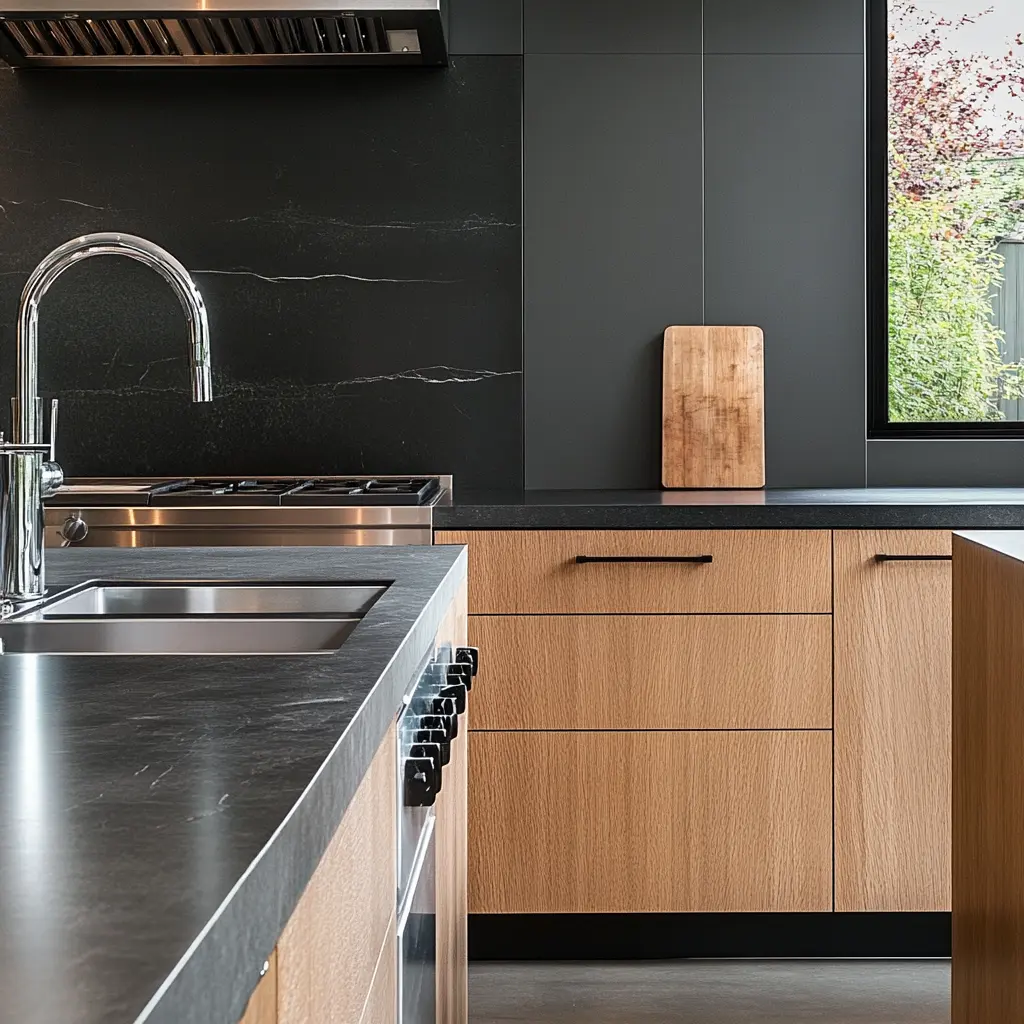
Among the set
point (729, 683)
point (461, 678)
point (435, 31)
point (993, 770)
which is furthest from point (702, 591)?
point (435, 31)

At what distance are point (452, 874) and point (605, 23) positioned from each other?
2.30 metres

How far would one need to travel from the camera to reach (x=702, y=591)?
246 cm

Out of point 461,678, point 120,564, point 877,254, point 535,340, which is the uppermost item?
point 877,254

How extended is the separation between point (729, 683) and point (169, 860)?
6.86 ft

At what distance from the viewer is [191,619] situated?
1.26m

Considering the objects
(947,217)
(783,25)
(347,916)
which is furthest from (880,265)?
(347,916)

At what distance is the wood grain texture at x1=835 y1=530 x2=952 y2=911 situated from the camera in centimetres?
245

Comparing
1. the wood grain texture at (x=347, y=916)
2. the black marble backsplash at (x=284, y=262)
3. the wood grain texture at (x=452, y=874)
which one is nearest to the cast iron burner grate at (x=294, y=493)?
the black marble backsplash at (x=284, y=262)

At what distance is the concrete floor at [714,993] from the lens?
2.30 m

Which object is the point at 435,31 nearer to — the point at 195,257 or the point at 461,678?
the point at 195,257

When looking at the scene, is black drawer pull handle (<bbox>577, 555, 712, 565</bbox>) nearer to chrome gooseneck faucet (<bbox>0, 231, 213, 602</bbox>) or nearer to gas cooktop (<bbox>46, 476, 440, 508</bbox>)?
gas cooktop (<bbox>46, 476, 440, 508</bbox>)

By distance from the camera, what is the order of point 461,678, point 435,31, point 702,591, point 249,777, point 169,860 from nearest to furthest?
1. point 169,860
2. point 249,777
3. point 461,678
4. point 702,591
5. point 435,31

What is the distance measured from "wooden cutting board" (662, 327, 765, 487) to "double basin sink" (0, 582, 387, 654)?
175 cm

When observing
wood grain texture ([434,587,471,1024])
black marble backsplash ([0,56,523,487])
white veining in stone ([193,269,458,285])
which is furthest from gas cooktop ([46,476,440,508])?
wood grain texture ([434,587,471,1024])
